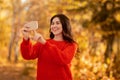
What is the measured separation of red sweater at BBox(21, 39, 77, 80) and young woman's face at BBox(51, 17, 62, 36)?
4.3 inches

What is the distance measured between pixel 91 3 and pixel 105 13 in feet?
2.28

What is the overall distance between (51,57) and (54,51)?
0.08m

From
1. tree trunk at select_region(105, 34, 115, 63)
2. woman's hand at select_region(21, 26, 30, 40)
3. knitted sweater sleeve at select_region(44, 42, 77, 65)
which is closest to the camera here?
woman's hand at select_region(21, 26, 30, 40)

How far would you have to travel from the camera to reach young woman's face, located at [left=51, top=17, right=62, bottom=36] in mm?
4277

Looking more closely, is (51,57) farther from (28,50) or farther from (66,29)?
(66,29)

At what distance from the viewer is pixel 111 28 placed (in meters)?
13.8

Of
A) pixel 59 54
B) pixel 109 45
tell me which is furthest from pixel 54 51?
pixel 109 45

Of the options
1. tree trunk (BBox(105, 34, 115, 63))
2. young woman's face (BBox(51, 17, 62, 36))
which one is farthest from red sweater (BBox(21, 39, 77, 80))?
tree trunk (BBox(105, 34, 115, 63))

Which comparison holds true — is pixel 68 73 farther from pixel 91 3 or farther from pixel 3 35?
pixel 3 35

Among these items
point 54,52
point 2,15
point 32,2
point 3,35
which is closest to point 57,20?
point 54,52

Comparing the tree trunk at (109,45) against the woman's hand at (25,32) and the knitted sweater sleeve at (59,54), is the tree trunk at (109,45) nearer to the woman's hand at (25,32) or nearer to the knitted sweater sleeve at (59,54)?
the knitted sweater sleeve at (59,54)

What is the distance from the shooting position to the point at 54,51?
4027 mm

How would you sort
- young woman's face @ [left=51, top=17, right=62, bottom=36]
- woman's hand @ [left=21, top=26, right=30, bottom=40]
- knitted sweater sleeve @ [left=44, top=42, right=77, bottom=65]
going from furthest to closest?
young woman's face @ [left=51, top=17, right=62, bottom=36] < knitted sweater sleeve @ [left=44, top=42, right=77, bottom=65] < woman's hand @ [left=21, top=26, right=30, bottom=40]

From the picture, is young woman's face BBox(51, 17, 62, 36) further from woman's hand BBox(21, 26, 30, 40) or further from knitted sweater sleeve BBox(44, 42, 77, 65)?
woman's hand BBox(21, 26, 30, 40)
